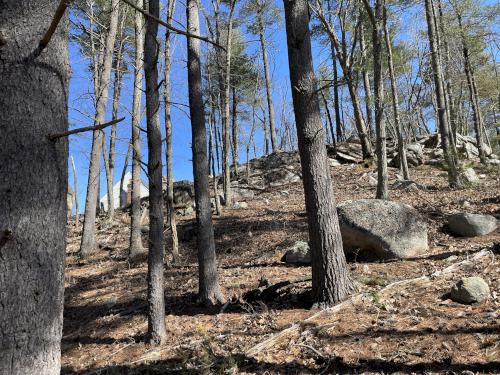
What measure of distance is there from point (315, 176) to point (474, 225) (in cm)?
412

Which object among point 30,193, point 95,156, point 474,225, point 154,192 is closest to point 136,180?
point 95,156

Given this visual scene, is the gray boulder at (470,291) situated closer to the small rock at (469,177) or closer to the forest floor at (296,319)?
the forest floor at (296,319)

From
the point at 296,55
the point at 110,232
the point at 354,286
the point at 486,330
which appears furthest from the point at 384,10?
the point at 110,232

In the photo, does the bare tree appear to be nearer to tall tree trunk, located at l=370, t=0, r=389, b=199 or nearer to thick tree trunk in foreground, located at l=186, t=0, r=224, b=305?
thick tree trunk in foreground, located at l=186, t=0, r=224, b=305

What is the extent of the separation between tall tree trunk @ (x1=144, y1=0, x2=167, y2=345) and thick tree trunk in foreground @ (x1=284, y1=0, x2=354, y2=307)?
70.3 inches

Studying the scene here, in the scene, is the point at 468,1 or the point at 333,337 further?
the point at 468,1

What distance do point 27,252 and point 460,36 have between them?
→ 20.9 meters

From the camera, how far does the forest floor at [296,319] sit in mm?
3559

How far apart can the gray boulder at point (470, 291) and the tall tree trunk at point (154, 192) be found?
11.7 feet

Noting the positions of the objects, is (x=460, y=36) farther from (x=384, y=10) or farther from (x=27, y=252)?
(x=27, y=252)

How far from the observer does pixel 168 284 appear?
766 cm

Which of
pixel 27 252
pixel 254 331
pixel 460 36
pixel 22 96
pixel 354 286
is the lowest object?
pixel 254 331

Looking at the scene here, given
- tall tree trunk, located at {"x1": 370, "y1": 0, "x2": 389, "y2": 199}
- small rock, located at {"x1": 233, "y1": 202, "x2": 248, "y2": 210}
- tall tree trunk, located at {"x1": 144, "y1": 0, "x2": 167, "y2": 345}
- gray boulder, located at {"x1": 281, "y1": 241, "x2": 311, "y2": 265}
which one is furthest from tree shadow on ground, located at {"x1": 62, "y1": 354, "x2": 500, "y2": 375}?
small rock, located at {"x1": 233, "y1": 202, "x2": 248, "y2": 210}

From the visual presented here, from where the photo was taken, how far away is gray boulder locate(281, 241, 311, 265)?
7.34m
